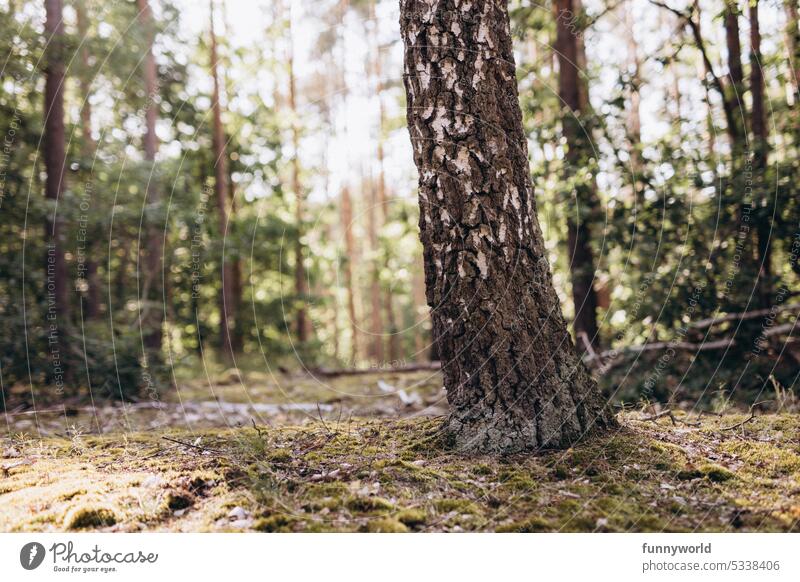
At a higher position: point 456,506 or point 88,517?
point 88,517

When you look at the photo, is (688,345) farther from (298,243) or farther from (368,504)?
(298,243)

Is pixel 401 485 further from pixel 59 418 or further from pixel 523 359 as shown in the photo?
pixel 59 418

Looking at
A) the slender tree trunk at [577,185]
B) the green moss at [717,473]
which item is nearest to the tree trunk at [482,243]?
the green moss at [717,473]

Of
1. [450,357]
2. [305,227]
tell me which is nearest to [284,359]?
[305,227]

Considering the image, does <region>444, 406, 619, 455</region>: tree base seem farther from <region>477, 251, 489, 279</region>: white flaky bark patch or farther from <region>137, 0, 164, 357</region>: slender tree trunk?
<region>137, 0, 164, 357</region>: slender tree trunk

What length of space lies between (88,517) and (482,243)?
2480mm

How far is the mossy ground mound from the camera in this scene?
2549 millimetres

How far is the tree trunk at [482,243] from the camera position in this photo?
10.1 ft

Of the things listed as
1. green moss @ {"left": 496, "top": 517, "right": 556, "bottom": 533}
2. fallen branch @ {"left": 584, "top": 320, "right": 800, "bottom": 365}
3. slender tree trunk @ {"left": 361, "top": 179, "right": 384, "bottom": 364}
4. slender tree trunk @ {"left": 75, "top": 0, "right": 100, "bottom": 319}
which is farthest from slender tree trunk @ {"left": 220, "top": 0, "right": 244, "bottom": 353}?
green moss @ {"left": 496, "top": 517, "right": 556, "bottom": 533}

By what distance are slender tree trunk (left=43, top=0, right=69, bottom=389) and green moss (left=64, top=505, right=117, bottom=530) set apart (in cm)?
508

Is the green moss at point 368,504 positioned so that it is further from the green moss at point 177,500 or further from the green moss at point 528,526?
the green moss at point 177,500

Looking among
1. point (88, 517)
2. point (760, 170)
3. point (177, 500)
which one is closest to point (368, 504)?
point (177, 500)

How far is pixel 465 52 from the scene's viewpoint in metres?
3.10

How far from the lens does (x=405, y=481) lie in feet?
9.38
